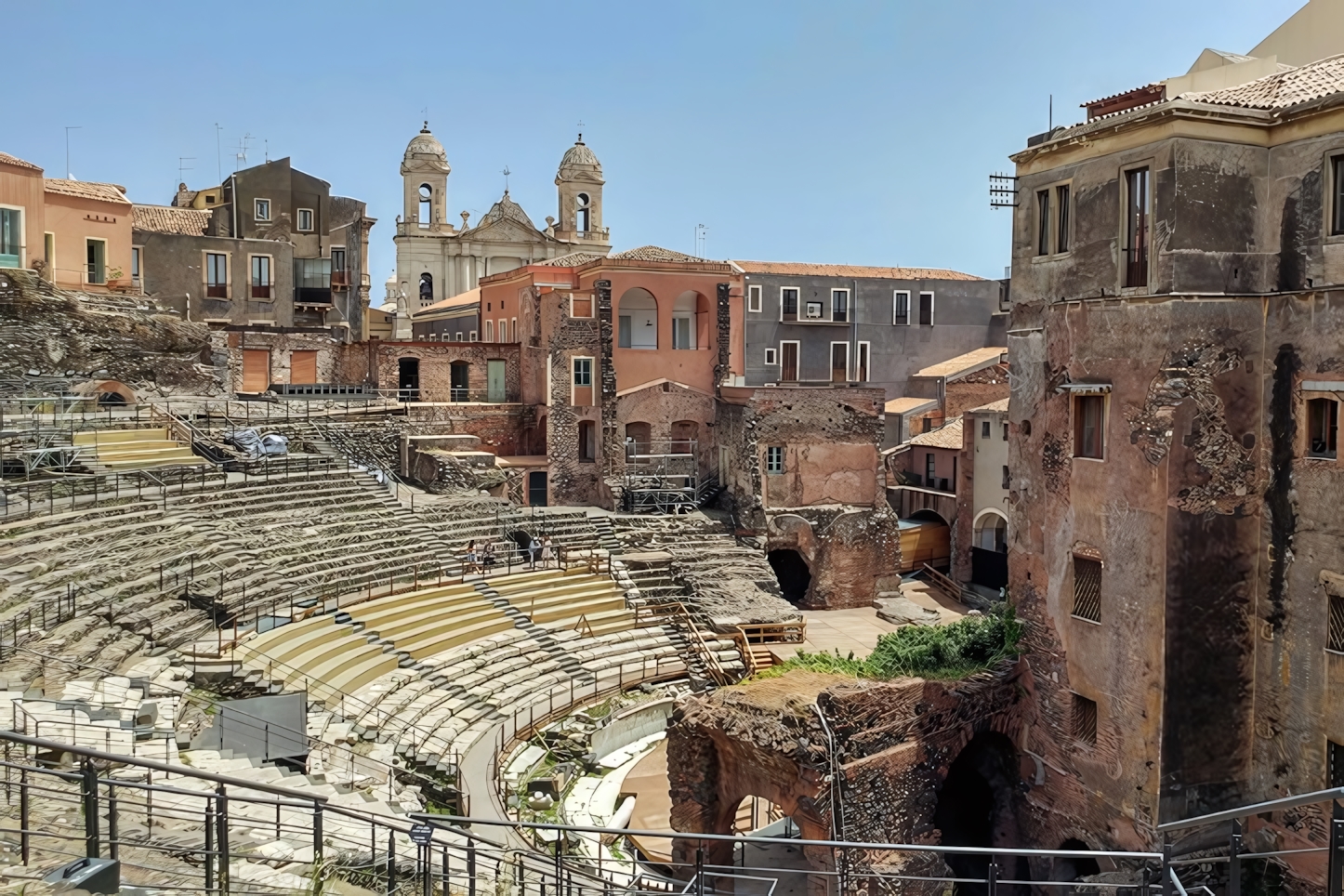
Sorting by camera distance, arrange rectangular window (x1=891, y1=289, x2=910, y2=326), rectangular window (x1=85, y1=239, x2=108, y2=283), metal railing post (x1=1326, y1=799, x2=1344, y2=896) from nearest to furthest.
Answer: metal railing post (x1=1326, y1=799, x2=1344, y2=896), rectangular window (x1=85, y1=239, x2=108, y2=283), rectangular window (x1=891, y1=289, x2=910, y2=326)

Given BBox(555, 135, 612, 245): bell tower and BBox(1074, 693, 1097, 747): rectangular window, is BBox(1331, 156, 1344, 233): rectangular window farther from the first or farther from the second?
BBox(555, 135, 612, 245): bell tower

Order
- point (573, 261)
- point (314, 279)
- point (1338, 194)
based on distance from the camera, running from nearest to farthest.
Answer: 1. point (1338, 194)
2. point (573, 261)
3. point (314, 279)

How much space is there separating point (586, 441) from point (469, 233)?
101 feet

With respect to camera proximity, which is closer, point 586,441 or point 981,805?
point 981,805

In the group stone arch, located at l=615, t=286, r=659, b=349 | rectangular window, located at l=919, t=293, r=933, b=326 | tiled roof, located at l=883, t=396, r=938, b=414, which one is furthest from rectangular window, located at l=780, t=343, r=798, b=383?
stone arch, located at l=615, t=286, r=659, b=349

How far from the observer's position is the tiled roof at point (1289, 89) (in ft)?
54.3

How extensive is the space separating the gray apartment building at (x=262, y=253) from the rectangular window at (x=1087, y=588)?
31980 mm

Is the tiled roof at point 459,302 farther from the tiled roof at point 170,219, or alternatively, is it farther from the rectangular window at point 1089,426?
the rectangular window at point 1089,426

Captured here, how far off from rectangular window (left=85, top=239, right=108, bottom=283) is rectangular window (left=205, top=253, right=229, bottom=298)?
8.01 m

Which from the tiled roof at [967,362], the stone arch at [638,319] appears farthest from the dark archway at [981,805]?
the tiled roof at [967,362]

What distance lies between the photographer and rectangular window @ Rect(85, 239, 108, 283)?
108 feet

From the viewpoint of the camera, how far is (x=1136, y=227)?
17.4 meters

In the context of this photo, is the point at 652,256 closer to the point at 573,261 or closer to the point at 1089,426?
the point at 573,261

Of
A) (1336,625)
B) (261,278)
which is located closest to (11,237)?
(261,278)
